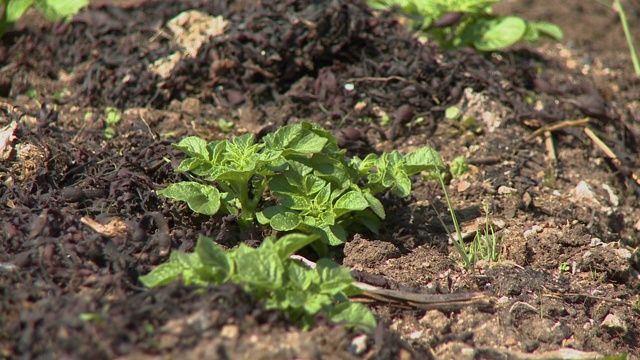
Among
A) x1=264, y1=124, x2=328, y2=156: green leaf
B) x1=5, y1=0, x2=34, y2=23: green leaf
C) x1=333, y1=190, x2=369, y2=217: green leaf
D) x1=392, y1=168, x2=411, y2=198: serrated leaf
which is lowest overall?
x1=392, y1=168, x2=411, y2=198: serrated leaf

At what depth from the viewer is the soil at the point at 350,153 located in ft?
7.15

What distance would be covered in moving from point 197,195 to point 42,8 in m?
2.64

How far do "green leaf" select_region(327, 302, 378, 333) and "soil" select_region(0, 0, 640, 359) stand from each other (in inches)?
1.9

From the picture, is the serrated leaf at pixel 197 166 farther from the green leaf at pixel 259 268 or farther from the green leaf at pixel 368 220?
the green leaf at pixel 368 220

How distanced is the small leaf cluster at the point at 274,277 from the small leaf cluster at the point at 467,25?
2.79 m

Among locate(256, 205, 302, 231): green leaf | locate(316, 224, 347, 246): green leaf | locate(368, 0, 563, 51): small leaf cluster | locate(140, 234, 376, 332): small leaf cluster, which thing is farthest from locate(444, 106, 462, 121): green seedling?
locate(140, 234, 376, 332): small leaf cluster

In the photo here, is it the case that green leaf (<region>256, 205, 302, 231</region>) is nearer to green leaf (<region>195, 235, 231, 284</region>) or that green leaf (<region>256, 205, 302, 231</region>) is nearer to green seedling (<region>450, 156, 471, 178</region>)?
green leaf (<region>195, 235, 231, 284</region>)

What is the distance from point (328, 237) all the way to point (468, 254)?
78cm

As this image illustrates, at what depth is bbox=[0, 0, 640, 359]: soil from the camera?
218 centimetres

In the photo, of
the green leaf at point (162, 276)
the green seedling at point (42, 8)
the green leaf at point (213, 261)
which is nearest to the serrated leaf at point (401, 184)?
the green leaf at point (213, 261)

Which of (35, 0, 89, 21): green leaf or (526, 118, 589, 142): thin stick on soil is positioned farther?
(35, 0, 89, 21): green leaf

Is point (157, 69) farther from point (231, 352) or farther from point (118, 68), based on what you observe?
point (231, 352)

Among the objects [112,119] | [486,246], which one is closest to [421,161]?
[486,246]

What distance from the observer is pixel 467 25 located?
15.4ft
